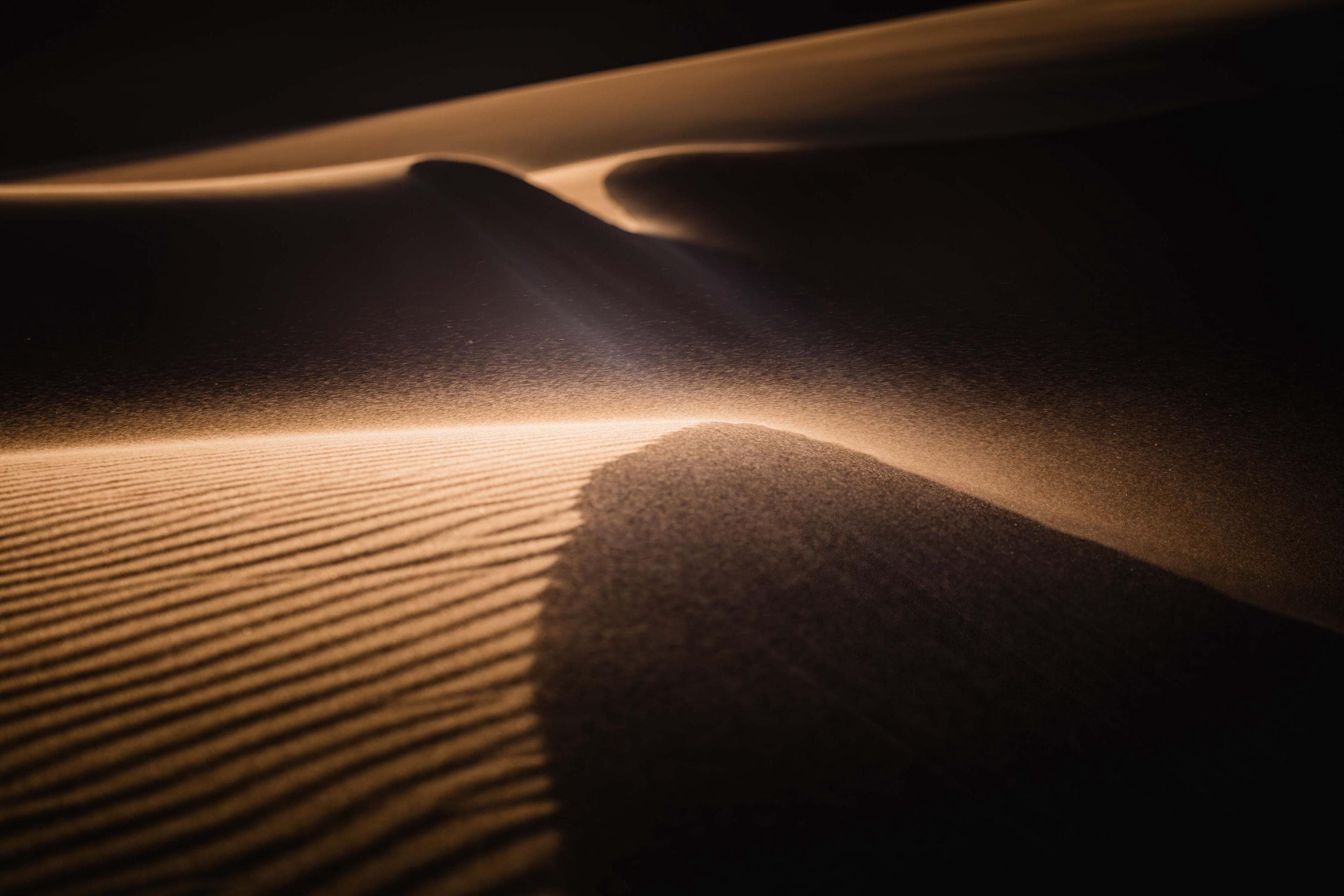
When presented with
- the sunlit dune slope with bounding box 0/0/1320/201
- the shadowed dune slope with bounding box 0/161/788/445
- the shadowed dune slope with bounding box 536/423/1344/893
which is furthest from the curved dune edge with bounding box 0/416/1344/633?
the sunlit dune slope with bounding box 0/0/1320/201

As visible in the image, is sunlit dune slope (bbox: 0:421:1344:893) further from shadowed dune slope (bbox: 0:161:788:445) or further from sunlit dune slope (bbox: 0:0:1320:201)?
sunlit dune slope (bbox: 0:0:1320:201)

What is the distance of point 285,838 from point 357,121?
2757 cm

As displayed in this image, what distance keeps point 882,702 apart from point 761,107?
66.8ft

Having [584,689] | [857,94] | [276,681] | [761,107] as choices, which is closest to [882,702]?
[584,689]

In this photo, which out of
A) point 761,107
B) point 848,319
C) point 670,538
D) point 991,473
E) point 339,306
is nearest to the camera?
point 670,538

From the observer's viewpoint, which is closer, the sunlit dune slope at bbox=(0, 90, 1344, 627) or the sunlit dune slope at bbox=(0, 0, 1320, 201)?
the sunlit dune slope at bbox=(0, 90, 1344, 627)

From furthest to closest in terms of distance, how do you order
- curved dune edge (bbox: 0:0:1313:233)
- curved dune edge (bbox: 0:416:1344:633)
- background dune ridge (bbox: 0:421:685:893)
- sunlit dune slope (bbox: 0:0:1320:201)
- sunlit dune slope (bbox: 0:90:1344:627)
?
sunlit dune slope (bbox: 0:0:1320:201), curved dune edge (bbox: 0:0:1313:233), sunlit dune slope (bbox: 0:90:1344:627), curved dune edge (bbox: 0:416:1344:633), background dune ridge (bbox: 0:421:685:893)

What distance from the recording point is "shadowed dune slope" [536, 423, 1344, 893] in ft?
6.23

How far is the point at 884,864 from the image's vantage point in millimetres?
1859

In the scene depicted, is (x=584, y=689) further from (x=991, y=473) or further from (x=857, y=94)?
(x=857, y=94)

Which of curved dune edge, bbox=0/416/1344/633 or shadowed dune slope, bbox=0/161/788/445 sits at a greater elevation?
shadowed dune slope, bbox=0/161/788/445

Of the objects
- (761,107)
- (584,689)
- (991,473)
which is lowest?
(584,689)

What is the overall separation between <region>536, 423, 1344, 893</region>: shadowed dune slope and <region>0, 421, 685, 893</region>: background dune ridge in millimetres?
204

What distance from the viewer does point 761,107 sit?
1997 cm
